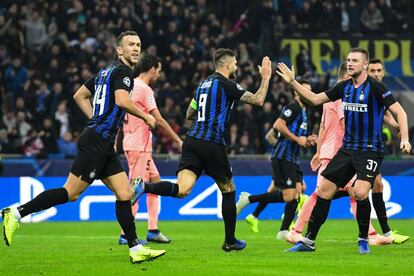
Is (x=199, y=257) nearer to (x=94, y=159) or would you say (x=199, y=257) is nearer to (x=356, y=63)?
(x=94, y=159)

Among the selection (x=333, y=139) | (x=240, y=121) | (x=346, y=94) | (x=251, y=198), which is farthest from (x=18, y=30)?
(x=346, y=94)

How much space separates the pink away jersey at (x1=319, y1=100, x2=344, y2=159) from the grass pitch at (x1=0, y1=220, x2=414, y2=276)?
1.17 meters

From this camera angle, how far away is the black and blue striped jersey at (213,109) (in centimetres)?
1116

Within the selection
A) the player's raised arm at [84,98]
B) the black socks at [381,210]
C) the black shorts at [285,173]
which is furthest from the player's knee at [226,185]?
the black shorts at [285,173]

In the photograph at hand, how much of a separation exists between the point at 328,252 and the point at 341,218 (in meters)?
8.45

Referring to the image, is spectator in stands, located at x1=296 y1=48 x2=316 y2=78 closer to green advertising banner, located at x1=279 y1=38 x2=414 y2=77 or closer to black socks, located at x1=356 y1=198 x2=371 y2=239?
green advertising banner, located at x1=279 y1=38 x2=414 y2=77

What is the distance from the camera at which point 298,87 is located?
10.8 meters

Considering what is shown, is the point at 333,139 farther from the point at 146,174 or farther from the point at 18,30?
the point at 18,30

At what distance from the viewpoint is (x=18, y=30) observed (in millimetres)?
23656

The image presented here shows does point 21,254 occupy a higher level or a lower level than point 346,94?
lower

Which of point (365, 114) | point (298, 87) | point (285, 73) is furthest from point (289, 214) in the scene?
point (285, 73)

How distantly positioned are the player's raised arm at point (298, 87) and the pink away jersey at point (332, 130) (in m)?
1.79

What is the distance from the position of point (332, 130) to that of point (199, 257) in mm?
3219

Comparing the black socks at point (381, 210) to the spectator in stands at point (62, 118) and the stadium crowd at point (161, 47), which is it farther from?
the spectator in stands at point (62, 118)
